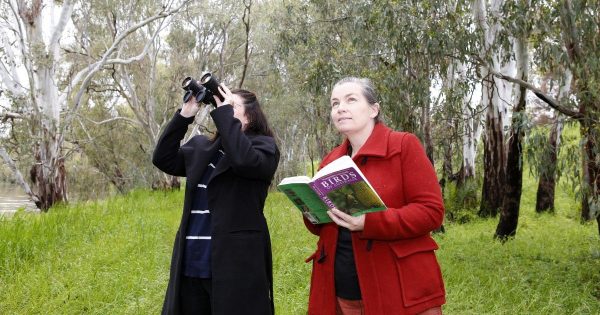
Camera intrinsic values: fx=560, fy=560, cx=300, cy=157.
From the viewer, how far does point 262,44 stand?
18.4 meters

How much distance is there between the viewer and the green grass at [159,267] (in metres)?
4.34

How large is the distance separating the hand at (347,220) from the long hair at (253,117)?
678mm

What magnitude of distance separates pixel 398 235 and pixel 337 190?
251 mm

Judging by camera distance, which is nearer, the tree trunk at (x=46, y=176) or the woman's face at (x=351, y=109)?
the woman's face at (x=351, y=109)

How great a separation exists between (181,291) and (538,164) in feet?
14.4

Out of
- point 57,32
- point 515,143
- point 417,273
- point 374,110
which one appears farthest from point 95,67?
point 417,273

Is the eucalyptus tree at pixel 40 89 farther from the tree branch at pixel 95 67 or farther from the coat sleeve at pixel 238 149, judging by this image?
the coat sleeve at pixel 238 149

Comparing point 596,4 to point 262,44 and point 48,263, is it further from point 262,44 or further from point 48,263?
point 262,44

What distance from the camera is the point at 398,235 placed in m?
1.82

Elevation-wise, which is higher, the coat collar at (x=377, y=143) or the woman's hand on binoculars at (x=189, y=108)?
the woman's hand on binoculars at (x=189, y=108)

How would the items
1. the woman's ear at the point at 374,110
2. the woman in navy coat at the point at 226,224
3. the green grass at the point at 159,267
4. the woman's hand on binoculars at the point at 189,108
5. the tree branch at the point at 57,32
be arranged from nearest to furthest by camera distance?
the woman's ear at the point at 374,110 → the woman in navy coat at the point at 226,224 → the woman's hand on binoculars at the point at 189,108 → the green grass at the point at 159,267 → the tree branch at the point at 57,32

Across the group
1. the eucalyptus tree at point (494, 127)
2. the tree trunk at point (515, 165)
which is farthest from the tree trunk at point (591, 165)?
the eucalyptus tree at point (494, 127)

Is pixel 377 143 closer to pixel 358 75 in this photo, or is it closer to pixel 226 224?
pixel 226 224

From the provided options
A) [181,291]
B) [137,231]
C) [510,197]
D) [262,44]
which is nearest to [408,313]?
[181,291]
